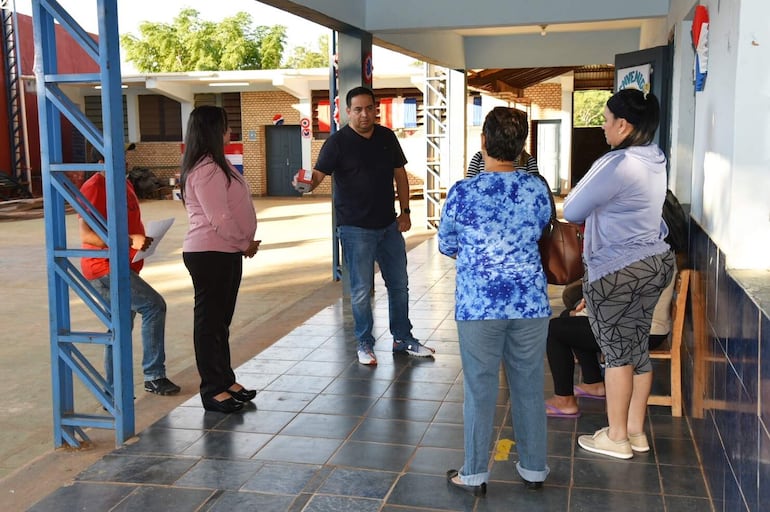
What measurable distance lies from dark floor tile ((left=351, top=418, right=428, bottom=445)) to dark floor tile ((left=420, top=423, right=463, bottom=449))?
1.4 inches

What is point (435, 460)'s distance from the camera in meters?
3.92

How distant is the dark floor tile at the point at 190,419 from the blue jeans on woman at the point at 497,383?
5.20 feet

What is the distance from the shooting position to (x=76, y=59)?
2675 centimetres

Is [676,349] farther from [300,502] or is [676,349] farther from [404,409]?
[300,502]

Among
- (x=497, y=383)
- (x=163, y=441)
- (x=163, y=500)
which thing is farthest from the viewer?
(x=163, y=441)

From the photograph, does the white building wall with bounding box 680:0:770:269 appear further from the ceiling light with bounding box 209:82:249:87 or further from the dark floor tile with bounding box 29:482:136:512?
the ceiling light with bounding box 209:82:249:87

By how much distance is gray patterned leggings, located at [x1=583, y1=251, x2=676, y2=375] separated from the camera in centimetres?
359

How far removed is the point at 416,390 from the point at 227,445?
1.31m

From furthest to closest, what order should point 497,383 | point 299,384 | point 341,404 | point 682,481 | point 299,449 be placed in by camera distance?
point 299,384 → point 341,404 → point 299,449 → point 682,481 → point 497,383

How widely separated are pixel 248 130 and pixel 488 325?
2404 centimetres

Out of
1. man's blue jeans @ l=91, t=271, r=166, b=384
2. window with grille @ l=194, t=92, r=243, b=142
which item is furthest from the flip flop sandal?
window with grille @ l=194, t=92, r=243, b=142

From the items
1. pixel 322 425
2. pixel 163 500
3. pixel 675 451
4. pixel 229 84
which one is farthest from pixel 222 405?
pixel 229 84

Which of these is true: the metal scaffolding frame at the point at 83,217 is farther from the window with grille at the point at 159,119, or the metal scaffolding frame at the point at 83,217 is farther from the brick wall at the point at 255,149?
the window with grille at the point at 159,119

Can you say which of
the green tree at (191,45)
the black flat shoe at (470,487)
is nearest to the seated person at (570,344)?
the black flat shoe at (470,487)
